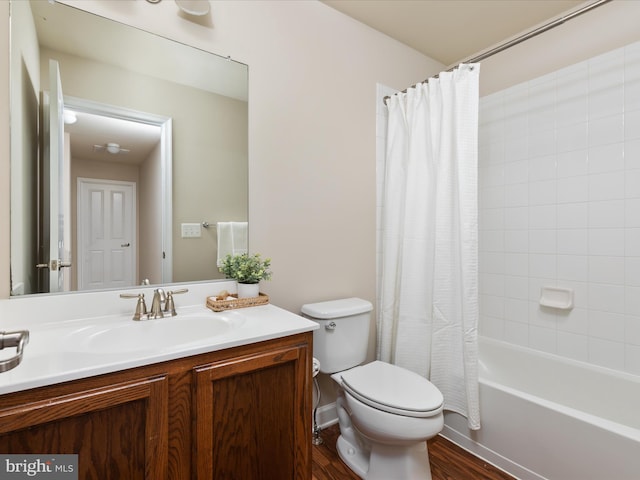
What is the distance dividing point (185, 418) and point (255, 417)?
9.3 inches

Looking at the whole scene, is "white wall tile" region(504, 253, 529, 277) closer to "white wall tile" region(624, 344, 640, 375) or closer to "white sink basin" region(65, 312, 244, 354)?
"white wall tile" region(624, 344, 640, 375)

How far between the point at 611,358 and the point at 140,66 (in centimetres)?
275

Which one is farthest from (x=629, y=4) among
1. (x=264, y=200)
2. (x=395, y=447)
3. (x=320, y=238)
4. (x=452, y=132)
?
(x=395, y=447)

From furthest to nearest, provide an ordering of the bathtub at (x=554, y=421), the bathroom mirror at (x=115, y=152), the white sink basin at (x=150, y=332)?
the bathtub at (x=554, y=421), the bathroom mirror at (x=115, y=152), the white sink basin at (x=150, y=332)

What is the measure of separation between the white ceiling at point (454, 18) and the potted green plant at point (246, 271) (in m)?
1.54

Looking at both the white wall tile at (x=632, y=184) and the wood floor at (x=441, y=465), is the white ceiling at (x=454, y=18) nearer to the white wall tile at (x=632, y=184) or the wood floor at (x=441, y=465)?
the white wall tile at (x=632, y=184)

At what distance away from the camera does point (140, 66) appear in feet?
4.50

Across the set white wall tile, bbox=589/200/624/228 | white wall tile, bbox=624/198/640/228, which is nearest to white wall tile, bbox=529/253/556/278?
white wall tile, bbox=589/200/624/228

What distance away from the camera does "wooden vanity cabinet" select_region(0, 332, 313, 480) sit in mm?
781

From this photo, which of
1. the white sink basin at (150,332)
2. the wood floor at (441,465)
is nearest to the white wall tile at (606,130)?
the wood floor at (441,465)

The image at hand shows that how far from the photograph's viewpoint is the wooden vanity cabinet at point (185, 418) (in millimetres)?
781

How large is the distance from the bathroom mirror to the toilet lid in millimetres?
851

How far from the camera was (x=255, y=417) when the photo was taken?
109 cm

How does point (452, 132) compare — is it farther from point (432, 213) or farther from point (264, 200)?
point (264, 200)
